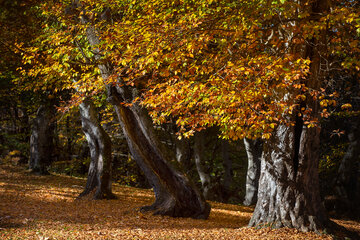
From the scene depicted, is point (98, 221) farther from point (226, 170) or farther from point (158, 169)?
point (226, 170)

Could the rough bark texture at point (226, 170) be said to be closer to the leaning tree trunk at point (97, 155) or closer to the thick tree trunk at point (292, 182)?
the leaning tree trunk at point (97, 155)

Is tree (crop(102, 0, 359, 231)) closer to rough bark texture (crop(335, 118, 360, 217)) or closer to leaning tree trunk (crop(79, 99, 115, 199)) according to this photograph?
leaning tree trunk (crop(79, 99, 115, 199))

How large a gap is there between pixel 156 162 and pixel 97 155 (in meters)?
3.90

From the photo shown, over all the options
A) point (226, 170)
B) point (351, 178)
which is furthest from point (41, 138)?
point (351, 178)

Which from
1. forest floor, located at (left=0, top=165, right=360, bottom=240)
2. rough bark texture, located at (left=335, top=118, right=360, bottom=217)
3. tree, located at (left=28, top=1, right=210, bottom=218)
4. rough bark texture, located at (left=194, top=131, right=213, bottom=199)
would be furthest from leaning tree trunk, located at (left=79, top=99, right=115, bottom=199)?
rough bark texture, located at (left=335, top=118, right=360, bottom=217)

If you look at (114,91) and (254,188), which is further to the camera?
(254,188)

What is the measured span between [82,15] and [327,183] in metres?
12.3

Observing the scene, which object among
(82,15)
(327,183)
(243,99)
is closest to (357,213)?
(327,183)

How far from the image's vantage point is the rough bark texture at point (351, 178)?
13922mm

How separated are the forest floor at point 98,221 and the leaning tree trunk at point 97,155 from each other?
59 centimetres

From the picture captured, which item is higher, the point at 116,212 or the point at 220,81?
the point at 220,81

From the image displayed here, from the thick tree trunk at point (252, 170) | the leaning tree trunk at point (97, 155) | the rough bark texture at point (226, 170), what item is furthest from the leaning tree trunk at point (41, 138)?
the thick tree trunk at point (252, 170)

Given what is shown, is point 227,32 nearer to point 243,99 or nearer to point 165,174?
point 243,99

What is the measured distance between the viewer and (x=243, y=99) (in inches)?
330
